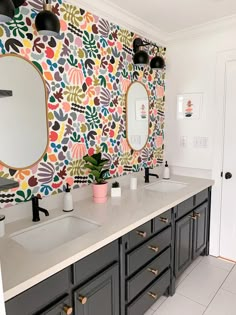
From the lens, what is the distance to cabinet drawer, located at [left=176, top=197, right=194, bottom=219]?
2.11 metres

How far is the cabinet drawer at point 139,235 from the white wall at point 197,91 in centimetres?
126

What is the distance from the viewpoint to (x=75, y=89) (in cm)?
192

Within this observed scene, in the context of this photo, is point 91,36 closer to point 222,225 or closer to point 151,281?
point 151,281

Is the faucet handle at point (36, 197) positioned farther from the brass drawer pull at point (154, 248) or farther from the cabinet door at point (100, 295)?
the brass drawer pull at point (154, 248)

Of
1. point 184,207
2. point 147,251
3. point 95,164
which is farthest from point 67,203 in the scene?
point 184,207

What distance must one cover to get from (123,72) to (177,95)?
0.82 metres

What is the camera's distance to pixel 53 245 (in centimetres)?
160

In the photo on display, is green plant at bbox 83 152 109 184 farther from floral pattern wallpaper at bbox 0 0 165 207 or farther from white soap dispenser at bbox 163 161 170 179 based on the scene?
white soap dispenser at bbox 163 161 170 179

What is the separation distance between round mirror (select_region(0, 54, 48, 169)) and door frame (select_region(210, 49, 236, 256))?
1782 mm

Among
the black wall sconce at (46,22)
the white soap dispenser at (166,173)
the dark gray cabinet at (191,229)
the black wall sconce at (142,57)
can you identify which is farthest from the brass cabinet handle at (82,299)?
the black wall sconce at (142,57)

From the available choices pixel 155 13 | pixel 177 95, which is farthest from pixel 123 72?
pixel 177 95

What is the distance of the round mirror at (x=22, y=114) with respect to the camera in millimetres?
1515

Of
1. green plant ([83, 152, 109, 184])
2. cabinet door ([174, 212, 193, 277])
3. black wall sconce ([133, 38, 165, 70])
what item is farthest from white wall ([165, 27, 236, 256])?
green plant ([83, 152, 109, 184])

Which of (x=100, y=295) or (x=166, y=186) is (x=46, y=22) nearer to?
(x=100, y=295)
